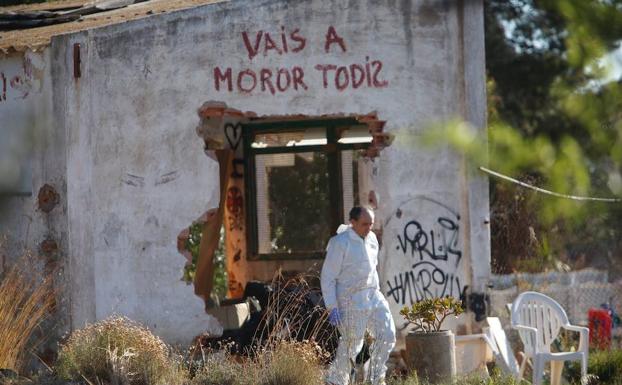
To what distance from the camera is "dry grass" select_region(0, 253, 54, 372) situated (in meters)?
10.4

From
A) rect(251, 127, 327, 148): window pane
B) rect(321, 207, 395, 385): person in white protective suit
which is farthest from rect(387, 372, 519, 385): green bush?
rect(251, 127, 327, 148): window pane

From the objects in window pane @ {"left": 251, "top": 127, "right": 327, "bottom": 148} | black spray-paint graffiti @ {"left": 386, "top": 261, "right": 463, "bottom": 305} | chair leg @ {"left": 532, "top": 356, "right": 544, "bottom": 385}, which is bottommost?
chair leg @ {"left": 532, "top": 356, "right": 544, "bottom": 385}

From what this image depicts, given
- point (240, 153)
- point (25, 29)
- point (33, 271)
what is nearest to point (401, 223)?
point (240, 153)

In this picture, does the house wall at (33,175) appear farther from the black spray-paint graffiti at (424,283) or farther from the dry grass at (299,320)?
the black spray-paint graffiti at (424,283)

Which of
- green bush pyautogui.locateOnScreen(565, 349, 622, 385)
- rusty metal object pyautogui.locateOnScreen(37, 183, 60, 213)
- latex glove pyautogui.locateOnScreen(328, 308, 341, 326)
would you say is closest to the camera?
latex glove pyautogui.locateOnScreen(328, 308, 341, 326)

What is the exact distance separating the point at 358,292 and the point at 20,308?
11.8ft

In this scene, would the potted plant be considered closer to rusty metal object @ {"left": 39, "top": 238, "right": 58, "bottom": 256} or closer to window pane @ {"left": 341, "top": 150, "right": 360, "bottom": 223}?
window pane @ {"left": 341, "top": 150, "right": 360, "bottom": 223}

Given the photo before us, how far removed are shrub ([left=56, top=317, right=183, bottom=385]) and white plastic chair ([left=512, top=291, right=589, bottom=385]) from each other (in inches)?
140

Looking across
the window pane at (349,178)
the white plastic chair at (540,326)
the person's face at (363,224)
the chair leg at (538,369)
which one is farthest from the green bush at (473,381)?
the window pane at (349,178)

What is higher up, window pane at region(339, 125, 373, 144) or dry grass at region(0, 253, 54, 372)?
window pane at region(339, 125, 373, 144)

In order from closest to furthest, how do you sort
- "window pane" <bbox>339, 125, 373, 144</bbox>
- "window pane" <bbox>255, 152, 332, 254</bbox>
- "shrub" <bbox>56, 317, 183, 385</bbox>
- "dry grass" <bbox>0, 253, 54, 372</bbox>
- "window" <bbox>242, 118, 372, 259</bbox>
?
"shrub" <bbox>56, 317, 183, 385</bbox>, "dry grass" <bbox>0, 253, 54, 372</bbox>, "window pane" <bbox>339, 125, 373, 144</bbox>, "window" <bbox>242, 118, 372, 259</bbox>, "window pane" <bbox>255, 152, 332, 254</bbox>

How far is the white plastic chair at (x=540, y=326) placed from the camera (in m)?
10.6

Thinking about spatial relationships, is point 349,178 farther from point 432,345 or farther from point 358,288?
point 358,288

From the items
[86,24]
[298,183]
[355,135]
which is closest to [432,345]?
[355,135]
